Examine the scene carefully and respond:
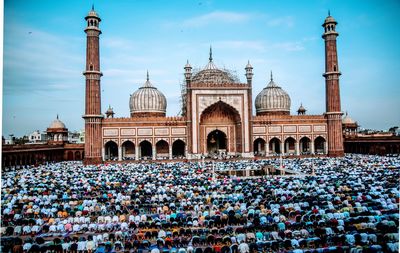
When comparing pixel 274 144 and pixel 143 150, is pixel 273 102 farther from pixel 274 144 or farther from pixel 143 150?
pixel 143 150

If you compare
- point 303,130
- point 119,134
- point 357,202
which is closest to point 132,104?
point 119,134

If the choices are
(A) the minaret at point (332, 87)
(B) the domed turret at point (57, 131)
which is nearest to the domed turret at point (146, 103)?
(B) the domed turret at point (57, 131)

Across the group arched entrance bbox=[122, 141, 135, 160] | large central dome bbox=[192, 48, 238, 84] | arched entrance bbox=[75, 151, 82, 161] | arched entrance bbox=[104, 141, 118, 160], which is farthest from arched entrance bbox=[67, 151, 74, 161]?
large central dome bbox=[192, 48, 238, 84]

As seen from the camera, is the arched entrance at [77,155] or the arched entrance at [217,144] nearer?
the arched entrance at [217,144]

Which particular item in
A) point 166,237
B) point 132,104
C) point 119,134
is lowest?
point 166,237

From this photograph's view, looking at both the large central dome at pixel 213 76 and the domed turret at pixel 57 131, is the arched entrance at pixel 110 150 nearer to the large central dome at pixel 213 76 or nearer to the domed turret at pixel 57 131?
the domed turret at pixel 57 131

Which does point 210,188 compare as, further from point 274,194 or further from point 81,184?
point 81,184
